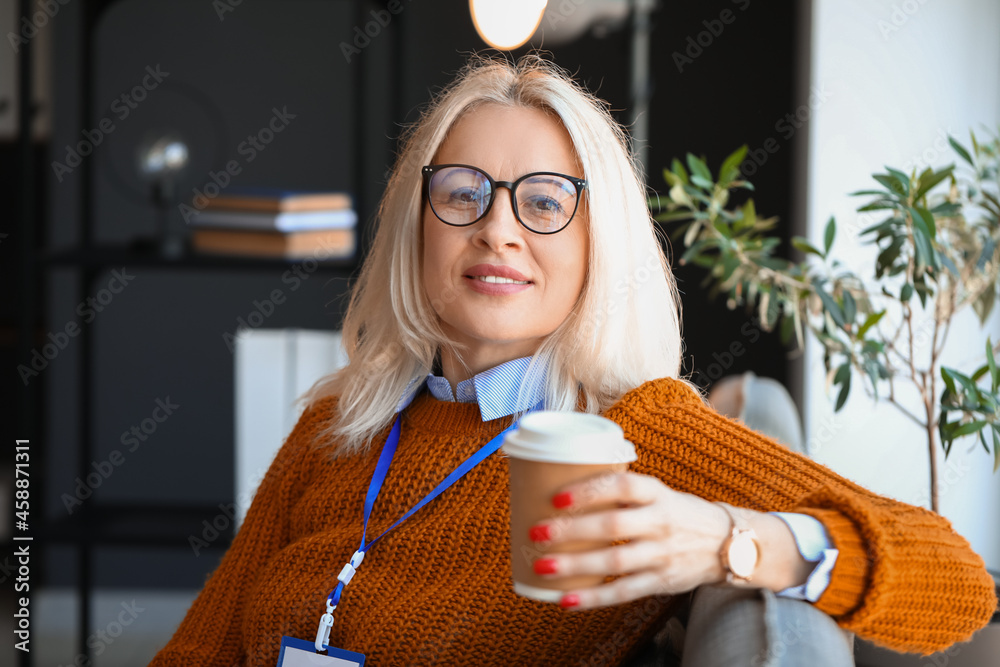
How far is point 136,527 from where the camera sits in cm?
257

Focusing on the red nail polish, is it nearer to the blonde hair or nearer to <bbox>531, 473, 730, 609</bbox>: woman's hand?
<bbox>531, 473, 730, 609</bbox>: woman's hand

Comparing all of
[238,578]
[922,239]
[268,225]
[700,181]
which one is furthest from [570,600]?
[268,225]

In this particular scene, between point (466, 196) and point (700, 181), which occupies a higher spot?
point (700, 181)

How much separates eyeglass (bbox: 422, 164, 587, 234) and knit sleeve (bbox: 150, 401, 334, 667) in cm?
48

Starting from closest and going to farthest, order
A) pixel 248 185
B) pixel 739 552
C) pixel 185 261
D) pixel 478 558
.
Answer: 1. pixel 739 552
2. pixel 478 558
3. pixel 185 261
4. pixel 248 185

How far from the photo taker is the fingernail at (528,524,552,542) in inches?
29.9

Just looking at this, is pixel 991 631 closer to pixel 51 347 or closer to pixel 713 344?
pixel 713 344

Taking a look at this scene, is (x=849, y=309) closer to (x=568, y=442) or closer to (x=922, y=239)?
(x=922, y=239)

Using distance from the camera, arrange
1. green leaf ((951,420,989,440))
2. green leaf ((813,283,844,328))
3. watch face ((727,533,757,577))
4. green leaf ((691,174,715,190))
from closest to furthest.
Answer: watch face ((727,533,757,577))
green leaf ((951,420,989,440))
green leaf ((813,283,844,328))
green leaf ((691,174,715,190))

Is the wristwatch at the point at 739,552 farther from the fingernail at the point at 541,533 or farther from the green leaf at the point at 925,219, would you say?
the green leaf at the point at 925,219

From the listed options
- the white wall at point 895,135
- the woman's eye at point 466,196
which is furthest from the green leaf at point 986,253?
the woman's eye at point 466,196

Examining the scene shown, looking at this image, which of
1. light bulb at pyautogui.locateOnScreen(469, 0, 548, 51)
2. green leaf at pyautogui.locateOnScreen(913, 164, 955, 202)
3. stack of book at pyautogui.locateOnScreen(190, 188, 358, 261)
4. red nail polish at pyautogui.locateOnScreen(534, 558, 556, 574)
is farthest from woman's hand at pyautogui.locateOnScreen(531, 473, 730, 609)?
stack of book at pyautogui.locateOnScreen(190, 188, 358, 261)

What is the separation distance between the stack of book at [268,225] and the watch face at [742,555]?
6.14 feet

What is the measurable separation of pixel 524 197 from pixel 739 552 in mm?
563
